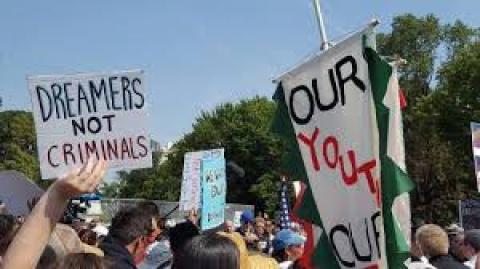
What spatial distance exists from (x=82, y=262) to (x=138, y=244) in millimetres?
2642

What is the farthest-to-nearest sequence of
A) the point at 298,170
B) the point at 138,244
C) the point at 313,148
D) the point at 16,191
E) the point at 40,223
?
the point at 16,191, the point at 138,244, the point at 298,170, the point at 313,148, the point at 40,223

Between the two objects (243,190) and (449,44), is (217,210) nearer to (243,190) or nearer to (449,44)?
(449,44)

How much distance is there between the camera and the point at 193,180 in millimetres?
10789

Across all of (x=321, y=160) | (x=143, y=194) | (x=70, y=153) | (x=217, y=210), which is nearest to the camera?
(x=321, y=160)

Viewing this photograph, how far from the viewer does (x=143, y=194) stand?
83.1m

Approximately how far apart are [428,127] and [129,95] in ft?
143

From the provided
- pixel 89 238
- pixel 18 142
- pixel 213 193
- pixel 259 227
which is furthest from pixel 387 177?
pixel 18 142

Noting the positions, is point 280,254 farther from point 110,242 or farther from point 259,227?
point 259,227

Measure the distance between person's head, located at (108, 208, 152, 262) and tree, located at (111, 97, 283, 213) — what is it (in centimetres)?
5338

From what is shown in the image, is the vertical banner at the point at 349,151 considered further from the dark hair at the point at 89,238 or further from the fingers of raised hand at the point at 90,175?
the dark hair at the point at 89,238

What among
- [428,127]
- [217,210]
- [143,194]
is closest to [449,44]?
[428,127]

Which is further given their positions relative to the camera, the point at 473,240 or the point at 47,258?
the point at 473,240

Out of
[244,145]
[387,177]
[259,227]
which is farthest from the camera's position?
[244,145]

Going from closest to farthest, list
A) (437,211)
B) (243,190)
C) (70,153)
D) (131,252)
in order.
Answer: (131,252) → (70,153) → (437,211) → (243,190)
